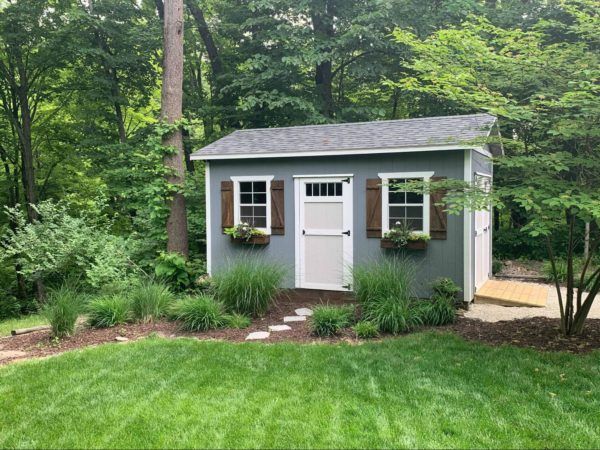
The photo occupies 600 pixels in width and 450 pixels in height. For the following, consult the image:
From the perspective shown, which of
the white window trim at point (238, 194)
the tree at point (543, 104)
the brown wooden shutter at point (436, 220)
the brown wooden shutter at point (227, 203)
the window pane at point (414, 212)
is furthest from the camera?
the brown wooden shutter at point (227, 203)

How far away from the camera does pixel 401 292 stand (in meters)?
6.10

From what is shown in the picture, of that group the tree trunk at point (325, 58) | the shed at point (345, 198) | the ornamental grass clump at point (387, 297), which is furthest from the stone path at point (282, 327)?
the tree trunk at point (325, 58)

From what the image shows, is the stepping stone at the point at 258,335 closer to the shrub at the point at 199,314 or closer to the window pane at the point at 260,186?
the shrub at the point at 199,314

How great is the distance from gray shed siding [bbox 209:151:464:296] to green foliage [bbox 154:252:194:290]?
73 centimetres

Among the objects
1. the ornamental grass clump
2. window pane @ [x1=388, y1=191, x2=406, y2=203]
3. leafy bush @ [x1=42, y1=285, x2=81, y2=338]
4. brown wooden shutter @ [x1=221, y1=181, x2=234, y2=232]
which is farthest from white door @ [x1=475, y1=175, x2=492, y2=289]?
leafy bush @ [x1=42, y1=285, x2=81, y2=338]

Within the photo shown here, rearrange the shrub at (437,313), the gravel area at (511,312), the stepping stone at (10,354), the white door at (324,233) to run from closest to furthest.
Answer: the stepping stone at (10,354)
the shrub at (437,313)
the gravel area at (511,312)
the white door at (324,233)

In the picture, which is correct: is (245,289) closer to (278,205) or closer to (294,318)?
(294,318)

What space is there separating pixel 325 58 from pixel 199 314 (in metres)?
8.12

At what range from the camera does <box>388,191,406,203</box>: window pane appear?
7223 millimetres

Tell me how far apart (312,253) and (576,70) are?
4.62m

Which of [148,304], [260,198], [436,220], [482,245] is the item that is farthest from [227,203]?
[482,245]

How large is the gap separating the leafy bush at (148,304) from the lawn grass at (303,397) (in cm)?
120

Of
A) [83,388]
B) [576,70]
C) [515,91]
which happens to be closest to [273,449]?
[83,388]

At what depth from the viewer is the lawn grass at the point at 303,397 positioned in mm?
2998
